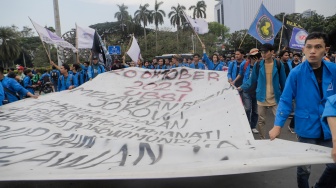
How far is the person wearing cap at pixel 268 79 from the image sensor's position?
4.62 m

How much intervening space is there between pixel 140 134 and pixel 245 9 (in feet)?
381

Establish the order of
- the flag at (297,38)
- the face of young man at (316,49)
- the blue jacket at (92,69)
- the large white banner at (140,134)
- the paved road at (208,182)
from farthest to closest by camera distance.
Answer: the flag at (297,38) → the blue jacket at (92,69) → the paved road at (208,182) → the face of young man at (316,49) → the large white banner at (140,134)

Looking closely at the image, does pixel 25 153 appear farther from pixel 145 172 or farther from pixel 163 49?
pixel 163 49

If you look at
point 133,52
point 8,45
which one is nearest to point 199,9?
point 8,45

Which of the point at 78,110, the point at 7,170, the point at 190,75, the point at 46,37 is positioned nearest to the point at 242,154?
the point at 7,170

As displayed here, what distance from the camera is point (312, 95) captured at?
266cm

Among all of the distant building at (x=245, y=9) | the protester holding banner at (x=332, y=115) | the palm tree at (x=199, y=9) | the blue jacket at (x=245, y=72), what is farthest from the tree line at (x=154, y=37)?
the distant building at (x=245, y=9)

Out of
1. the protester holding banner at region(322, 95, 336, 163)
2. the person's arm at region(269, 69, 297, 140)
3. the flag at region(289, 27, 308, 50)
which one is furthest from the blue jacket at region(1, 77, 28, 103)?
the flag at region(289, 27, 308, 50)

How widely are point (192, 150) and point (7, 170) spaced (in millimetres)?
1609

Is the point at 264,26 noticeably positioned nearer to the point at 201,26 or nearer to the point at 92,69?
the point at 201,26

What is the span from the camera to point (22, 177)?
2352mm

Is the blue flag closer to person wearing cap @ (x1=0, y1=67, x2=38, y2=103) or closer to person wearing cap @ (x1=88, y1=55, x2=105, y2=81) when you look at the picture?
person wearing cap @ (x1=88, y1=55, x2=105, y2=81)

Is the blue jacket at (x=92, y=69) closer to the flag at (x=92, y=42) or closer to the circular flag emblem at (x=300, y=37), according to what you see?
the flag at (x=92, y=42)

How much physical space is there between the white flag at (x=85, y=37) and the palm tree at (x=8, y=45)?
52535mm
